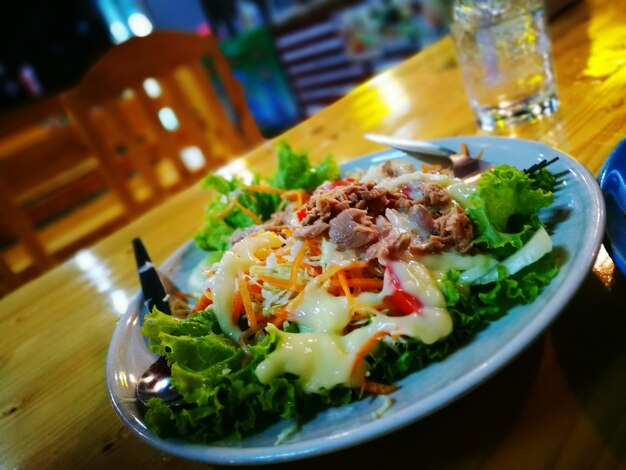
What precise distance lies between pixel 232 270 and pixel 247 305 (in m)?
0.12

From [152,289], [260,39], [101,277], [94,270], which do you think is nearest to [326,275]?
[152,289]

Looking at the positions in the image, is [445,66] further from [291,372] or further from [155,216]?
[291,372]

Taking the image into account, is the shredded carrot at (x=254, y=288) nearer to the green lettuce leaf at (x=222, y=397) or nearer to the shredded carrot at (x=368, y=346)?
the green lettuce leaf at (x=222, y=397)

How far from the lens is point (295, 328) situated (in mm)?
1028

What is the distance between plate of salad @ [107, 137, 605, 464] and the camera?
79 cm

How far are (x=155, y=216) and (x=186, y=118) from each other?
46.8 inches

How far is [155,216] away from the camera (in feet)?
7.74

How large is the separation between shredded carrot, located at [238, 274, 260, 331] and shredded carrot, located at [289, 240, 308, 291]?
0.10m

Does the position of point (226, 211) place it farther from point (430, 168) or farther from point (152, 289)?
point (430, 168)

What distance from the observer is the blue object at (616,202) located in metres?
0.87

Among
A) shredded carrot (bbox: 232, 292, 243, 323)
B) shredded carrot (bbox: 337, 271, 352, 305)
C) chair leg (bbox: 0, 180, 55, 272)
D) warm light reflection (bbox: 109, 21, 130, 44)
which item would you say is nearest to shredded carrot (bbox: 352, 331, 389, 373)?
shredded carrot (bbox: 337, 271, 352, 305)

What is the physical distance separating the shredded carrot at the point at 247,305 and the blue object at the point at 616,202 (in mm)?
695

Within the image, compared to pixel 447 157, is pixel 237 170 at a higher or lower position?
higher

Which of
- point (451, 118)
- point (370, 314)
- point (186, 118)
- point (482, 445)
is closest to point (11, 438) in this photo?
point (370, 314)
